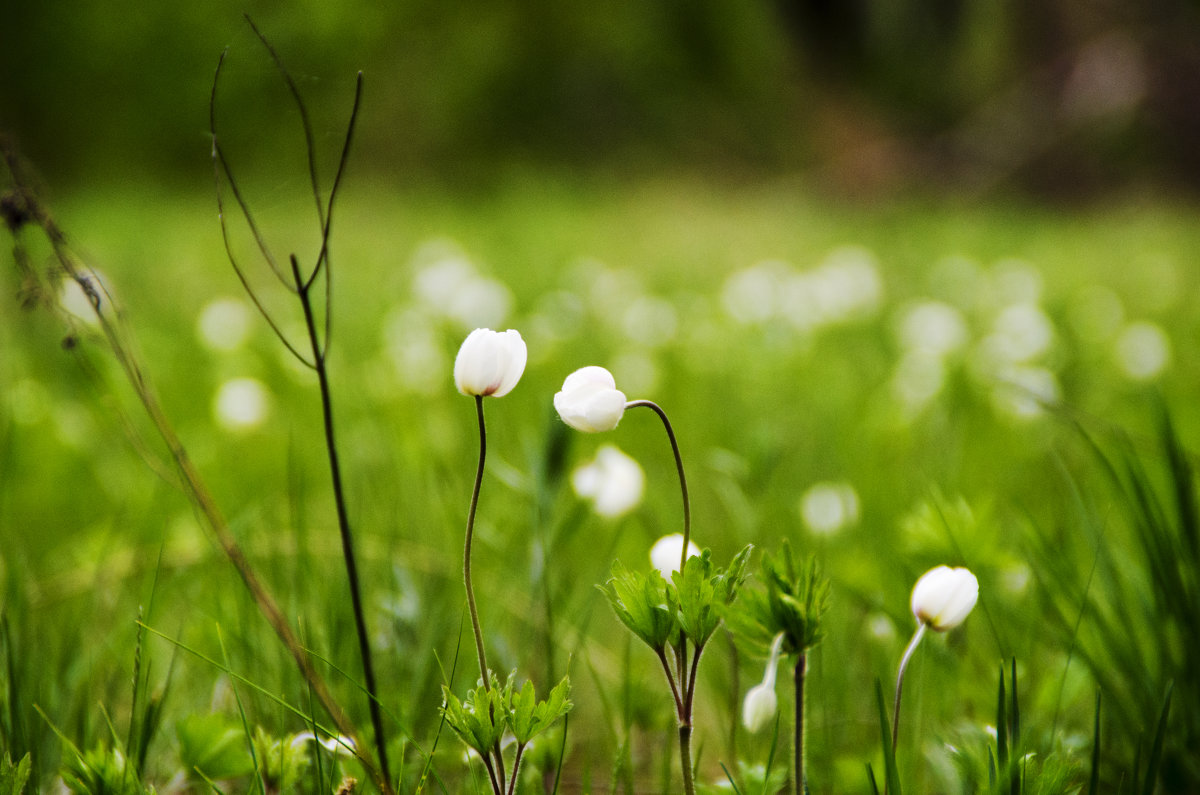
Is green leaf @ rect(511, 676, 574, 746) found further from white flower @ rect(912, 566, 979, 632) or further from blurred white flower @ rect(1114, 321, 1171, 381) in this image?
blurred white flower @ rect(1114, 321, 1171, 381)

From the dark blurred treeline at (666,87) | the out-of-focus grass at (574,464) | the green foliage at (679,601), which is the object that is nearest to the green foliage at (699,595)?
the green foliage at (679,601)

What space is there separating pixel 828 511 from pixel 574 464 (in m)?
0.58

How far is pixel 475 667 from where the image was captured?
1.02 metres

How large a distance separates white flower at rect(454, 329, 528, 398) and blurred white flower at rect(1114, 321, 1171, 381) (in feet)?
6.38

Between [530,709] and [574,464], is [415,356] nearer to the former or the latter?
[574,464]

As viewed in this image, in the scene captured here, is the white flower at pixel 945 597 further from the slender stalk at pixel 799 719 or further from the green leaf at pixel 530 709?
the green leaf at pixel 530 709

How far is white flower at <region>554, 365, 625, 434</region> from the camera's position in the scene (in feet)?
2.00

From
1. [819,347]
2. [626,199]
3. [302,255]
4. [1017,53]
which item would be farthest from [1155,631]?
[1017,53]

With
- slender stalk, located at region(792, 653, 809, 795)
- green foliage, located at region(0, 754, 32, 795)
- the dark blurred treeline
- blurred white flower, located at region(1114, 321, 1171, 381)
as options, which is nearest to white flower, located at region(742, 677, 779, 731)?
slender stalk, located at region(792, 653, 809, 795)

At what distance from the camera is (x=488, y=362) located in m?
0.64

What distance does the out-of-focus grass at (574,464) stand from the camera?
0.94m

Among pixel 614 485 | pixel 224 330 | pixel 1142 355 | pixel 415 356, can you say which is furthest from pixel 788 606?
pixel 224 330

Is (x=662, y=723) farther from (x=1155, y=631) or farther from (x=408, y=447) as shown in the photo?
(x=408, y=447)

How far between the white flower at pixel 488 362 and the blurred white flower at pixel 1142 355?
1.94 m
